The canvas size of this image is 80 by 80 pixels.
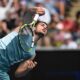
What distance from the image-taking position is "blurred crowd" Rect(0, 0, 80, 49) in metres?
7.17

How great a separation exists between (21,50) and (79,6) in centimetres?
409

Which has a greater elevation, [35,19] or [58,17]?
[35,19]

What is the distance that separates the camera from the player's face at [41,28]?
4.09 meters

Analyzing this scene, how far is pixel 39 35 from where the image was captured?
4109mm

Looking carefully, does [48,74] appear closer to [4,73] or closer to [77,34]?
[77,34]

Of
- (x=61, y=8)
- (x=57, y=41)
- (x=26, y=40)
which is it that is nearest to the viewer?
(x=26, y=40)

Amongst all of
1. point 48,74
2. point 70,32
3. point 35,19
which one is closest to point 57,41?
point 70,32

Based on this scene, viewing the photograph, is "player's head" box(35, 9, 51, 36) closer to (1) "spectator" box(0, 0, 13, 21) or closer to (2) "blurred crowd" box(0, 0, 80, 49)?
(2) "blurred crowd" box(0, 0, 80, 49)

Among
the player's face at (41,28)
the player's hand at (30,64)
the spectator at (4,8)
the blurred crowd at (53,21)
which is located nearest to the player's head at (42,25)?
the player's face at (41,28)

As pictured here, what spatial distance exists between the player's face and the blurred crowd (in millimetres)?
2832

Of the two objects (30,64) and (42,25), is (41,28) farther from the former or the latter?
(30,64)

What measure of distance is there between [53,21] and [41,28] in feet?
11.2

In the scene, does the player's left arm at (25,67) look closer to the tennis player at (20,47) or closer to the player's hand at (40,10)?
the tennis player at (20,47)

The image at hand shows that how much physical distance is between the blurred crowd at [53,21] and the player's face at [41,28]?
283 centimetres
